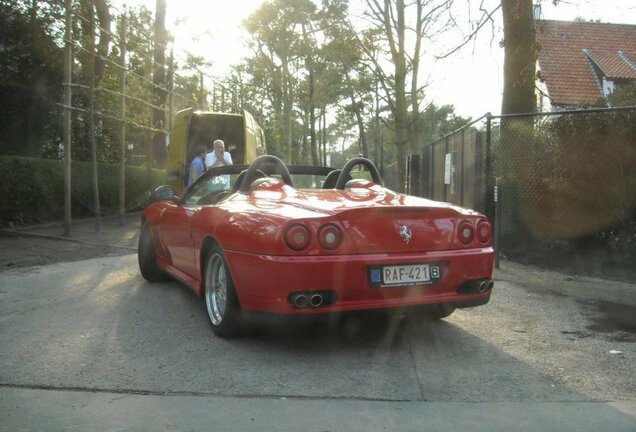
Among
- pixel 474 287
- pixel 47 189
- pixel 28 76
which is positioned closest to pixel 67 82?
pixel 47 189

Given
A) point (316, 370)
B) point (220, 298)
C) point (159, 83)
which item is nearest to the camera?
point (316, 370)

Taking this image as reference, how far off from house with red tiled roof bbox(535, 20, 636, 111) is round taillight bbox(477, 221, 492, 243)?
80.9 feet

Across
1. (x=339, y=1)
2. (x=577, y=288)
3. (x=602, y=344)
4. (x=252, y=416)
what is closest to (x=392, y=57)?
(x=339, y=1)

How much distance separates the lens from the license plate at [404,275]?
3.99 metres

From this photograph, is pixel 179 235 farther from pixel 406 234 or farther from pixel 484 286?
pixel 484 286

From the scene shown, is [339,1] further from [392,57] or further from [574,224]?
[574,224]

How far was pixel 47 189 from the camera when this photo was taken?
11328 mm

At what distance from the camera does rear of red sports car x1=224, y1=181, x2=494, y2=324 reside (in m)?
3.86

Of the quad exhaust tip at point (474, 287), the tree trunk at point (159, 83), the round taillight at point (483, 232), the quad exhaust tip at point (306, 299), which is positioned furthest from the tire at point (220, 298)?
the tree trunk at point (159, 83)

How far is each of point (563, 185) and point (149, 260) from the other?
5.56 m

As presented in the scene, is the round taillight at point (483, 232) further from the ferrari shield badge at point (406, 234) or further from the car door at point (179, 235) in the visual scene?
the car door at point (179, 235)

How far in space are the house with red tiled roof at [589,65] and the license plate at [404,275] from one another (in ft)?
82.6

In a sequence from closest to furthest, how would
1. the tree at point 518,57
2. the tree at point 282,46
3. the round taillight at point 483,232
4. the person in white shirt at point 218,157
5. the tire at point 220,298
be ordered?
1. the tire at point 220,298
2. the round taillight at point 483,232
3. the tree at point 518,57
4. the person in white shirt at point 218,157
5. the tree at point 282,46

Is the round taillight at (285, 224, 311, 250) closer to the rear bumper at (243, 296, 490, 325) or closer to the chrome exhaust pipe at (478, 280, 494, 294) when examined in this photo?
the rear bumper at (243, 296, 490, 325)
